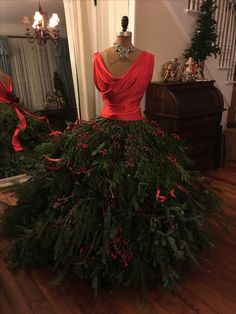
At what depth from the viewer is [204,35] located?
9.04ft

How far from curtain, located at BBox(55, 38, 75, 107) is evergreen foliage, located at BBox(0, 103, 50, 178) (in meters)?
0.43

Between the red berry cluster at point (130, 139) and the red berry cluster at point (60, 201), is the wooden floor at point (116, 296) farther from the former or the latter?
the red berry cluster at point (130, 139)

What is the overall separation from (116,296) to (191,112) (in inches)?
73.6

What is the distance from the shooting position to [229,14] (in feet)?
10.4

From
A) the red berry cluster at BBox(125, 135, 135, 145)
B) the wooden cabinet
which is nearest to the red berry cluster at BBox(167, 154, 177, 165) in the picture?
the red berry cluster at BBox(125, 135, 135, 145)

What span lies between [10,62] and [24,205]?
53.0 inches

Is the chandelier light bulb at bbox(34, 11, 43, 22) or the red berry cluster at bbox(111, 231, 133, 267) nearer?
the red berry cluster at bbox(111, 231, 133, 267)

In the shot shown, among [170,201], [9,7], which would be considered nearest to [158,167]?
[170,201]

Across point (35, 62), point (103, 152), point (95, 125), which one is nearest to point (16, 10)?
point (35, 62)

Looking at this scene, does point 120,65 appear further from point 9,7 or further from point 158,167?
point 9,7

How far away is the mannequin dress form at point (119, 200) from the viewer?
55.4 inches

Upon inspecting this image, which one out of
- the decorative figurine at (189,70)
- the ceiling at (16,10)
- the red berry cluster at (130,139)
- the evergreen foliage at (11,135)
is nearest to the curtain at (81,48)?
the ceiling at (16,10)

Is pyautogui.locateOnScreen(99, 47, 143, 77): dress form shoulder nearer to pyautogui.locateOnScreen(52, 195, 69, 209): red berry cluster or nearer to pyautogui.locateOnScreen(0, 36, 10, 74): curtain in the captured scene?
pyautogui.locateOnScreen(52, 195, 69, 209): red berry cluster

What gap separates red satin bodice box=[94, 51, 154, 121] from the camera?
1.47 metres
